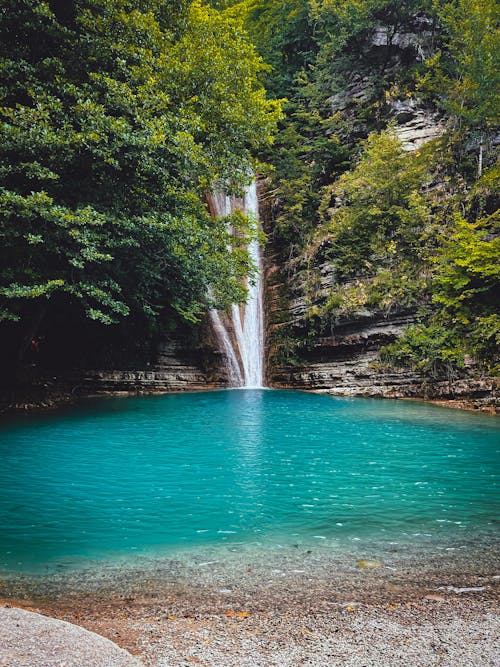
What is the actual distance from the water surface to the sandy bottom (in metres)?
0.41

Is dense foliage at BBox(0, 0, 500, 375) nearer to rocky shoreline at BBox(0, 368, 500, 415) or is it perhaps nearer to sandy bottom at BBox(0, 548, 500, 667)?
rocky shoreline at BBox(0, 368, 500, 415)

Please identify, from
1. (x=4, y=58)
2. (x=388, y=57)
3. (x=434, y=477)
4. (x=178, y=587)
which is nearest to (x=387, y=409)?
(x=434, y=477)

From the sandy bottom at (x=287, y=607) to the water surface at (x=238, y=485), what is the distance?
1.35 feet

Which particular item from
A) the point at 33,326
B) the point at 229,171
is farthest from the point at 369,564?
the point at 229,171

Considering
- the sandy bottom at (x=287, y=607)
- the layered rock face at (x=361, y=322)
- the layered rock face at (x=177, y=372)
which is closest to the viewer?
the sandy bottom at (x=287, y=607)

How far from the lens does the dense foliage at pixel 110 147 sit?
411 inches

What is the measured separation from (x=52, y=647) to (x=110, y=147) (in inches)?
419

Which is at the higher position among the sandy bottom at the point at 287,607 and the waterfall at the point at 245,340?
the waterfall at the point at 245,340

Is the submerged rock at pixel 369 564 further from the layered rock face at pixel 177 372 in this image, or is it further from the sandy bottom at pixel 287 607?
the layered rock face at pixel 177 372

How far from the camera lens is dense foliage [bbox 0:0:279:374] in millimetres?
10430

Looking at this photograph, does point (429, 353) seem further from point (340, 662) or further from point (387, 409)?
point (340, 662)

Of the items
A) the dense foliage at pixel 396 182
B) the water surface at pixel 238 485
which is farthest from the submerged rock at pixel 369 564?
the dense foliage at pixel 396 182

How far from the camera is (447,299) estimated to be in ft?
52.1

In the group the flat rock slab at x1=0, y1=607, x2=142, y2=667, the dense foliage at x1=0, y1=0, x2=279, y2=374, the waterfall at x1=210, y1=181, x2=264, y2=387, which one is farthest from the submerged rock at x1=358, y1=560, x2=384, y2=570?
the waterfall at x1=210, y1=181, x2=264, y2=387
